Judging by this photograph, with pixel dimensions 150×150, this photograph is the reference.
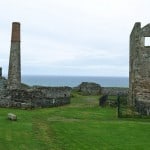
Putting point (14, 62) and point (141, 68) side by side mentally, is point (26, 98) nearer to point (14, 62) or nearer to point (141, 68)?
point (141, 68)

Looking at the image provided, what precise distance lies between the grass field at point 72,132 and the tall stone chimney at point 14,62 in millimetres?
21013

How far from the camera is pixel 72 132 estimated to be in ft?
78.4

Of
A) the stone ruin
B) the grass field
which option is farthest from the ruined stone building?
the stone ruin

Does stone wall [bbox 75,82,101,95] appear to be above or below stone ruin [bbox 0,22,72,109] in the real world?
above

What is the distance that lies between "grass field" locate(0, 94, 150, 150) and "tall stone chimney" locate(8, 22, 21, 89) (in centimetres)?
2101

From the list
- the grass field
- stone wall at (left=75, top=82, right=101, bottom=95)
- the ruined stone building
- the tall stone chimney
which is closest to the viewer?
the grass field

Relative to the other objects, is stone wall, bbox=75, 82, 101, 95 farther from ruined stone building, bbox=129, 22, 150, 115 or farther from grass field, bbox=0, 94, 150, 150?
grass field, bbox=0, 94, 150, 150

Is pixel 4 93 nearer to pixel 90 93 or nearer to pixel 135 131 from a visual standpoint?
pixel 135 131

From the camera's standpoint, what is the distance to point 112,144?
69.3ft

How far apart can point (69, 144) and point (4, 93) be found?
1671 centimetres

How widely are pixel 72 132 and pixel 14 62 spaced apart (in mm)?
30134

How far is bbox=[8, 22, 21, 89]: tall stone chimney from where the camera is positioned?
52.6 m

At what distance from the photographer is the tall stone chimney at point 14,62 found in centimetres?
5262

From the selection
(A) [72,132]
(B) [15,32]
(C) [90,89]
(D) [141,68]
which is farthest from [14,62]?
(A) [72,132]
